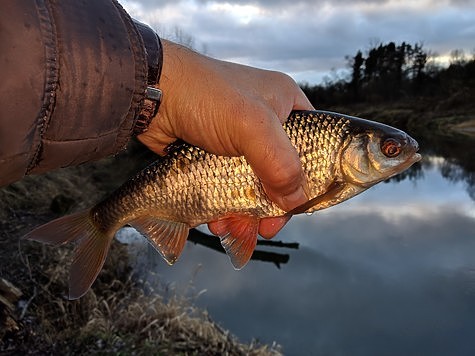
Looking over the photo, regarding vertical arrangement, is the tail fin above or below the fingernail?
below

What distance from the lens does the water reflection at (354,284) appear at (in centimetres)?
932

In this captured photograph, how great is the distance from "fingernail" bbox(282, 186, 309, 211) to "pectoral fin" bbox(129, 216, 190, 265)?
69 centimetres

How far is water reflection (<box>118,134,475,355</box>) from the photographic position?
932cm

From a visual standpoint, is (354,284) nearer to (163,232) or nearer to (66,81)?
(163,232)

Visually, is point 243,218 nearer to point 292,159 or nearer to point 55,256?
point 292,159

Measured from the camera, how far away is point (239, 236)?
3.21 metres

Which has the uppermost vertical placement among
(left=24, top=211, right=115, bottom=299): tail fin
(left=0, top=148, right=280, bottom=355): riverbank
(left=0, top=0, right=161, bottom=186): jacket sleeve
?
(left=0, top=0, right=161, bottom=186): jacket sleeve

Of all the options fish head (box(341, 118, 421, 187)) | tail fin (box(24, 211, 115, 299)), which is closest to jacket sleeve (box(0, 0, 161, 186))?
tail fin (box(24, 211, 115, 299))

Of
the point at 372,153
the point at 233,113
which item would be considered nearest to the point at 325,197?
the point at 372,153

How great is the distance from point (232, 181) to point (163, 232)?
60 centimetres

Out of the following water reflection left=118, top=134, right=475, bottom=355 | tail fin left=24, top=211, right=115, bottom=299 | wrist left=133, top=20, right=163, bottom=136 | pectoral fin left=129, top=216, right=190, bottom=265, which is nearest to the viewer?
wrist left=133, top=20, right=163, bottom=136

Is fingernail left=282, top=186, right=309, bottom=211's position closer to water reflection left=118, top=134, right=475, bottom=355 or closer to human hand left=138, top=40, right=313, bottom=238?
human hand left=138, top=40, right=313, bottom=238

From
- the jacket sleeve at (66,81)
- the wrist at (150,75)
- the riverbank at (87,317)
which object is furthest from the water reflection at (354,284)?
the jacket sleeve at (66,81)

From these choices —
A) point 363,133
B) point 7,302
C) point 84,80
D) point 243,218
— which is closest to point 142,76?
point 84,80
